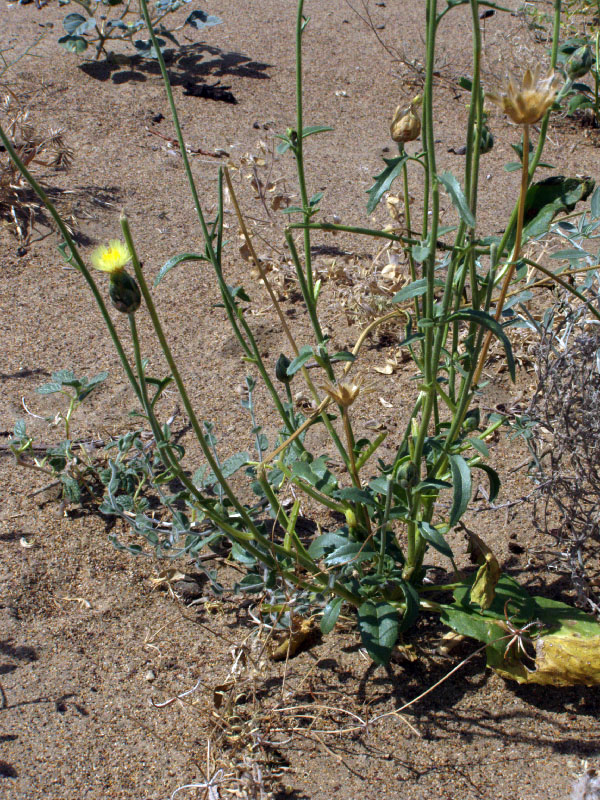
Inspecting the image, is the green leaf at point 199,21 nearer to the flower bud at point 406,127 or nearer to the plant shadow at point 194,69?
the plant shadow at point 194,69

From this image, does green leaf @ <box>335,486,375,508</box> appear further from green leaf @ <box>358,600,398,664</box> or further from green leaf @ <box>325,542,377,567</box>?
green leaf @ <box>358,600,398,664</box>

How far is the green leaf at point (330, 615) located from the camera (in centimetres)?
152

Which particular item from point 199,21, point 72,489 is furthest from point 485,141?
point 199,21

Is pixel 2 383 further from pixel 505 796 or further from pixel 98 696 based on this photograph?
pixel 505 796

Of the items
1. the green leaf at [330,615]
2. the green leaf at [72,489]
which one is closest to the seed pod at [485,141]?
the green leaf at [330,615]

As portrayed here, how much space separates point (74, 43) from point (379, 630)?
13.3 feet

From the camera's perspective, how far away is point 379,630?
156 cm

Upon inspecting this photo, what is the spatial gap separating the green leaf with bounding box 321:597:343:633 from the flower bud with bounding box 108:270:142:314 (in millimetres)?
757

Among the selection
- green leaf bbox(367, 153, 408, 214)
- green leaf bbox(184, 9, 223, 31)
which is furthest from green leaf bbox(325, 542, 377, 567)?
green leaf bbox(184, 9, 223, 31)

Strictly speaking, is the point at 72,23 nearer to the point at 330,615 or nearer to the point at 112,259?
the point at 112,259

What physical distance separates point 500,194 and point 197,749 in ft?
9.40

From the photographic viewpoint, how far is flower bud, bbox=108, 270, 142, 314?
1.15 m

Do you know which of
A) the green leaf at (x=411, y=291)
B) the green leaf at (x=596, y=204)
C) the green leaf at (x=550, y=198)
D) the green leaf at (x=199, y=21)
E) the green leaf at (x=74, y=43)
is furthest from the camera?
the green leaf at (x=199, y=21)

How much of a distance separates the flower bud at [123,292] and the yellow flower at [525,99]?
602mm
